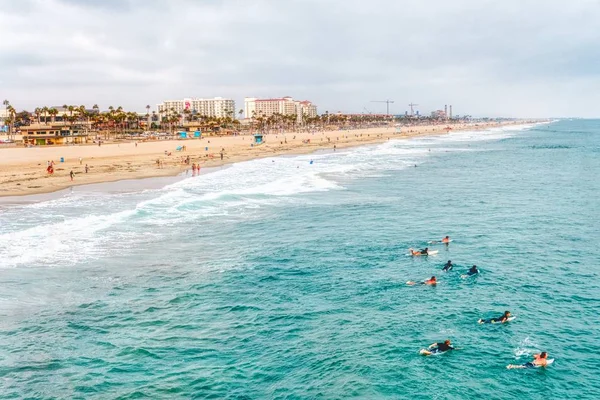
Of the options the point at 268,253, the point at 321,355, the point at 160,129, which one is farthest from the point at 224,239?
the point at 160,129

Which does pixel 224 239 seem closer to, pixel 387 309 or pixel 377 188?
pixel 387 309

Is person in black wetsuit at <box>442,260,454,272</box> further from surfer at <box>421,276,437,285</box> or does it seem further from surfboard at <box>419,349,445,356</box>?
surfboard at <box>419,349,445,356</box>

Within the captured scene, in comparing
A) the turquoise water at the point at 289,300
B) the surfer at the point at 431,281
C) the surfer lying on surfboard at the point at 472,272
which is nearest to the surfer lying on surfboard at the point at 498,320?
the turquoise water at the point at 289,300

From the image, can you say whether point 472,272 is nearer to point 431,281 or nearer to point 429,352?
point 431,281

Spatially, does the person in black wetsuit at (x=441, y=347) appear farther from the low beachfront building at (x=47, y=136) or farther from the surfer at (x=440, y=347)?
the low beachfront building at (x=47, y=136)

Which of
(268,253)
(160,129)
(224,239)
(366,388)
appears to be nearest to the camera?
(366,388)

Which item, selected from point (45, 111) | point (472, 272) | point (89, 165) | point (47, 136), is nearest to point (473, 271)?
point (472, 272)
